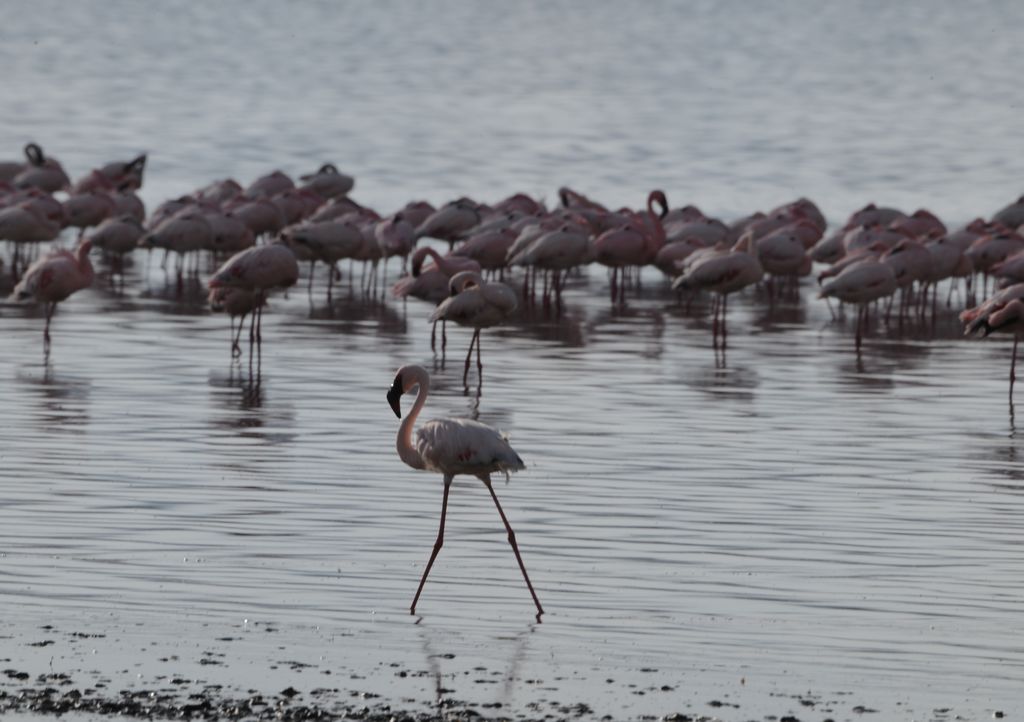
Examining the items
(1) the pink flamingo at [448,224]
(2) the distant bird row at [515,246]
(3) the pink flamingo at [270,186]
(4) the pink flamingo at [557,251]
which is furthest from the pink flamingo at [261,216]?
(4) the pink flamingo at [557,251]

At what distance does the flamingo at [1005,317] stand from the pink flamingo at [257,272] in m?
6.57

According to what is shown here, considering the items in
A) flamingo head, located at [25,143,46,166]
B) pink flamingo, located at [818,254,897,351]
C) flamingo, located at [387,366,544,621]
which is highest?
flamingo head, located at [25,143,46,166]

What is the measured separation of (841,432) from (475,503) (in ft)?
13.1

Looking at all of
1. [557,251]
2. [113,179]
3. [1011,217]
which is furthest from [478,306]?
[113,179]

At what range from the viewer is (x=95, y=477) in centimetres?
1392

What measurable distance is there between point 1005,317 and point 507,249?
8.56 metres

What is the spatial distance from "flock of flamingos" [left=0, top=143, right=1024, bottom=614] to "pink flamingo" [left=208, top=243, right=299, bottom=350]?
0.06 feet

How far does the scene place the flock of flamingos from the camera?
2134 cm

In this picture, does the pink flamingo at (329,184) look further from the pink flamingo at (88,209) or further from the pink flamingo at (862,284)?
the pink flamingo at (862,284)

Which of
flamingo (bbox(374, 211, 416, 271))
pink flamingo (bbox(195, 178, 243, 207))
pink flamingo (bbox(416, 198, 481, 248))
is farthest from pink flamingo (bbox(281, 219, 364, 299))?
pink flamingo (bbox(195, 178, 243, 207))

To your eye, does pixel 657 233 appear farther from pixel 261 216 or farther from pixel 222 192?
pixel 222 192

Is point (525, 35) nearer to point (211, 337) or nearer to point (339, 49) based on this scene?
point (339, 49)

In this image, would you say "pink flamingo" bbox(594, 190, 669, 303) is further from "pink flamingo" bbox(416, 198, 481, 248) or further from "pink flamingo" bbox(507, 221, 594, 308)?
"pink flamingo" bbox(416, 198, 481, 248)

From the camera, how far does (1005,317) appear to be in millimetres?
18922
